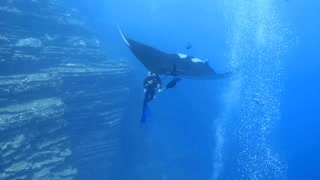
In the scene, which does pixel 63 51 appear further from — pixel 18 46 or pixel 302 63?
pixel 302 63

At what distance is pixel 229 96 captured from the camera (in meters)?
40.6

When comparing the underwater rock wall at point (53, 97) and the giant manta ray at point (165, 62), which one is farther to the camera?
the underwater rock wall at point (53, 97)

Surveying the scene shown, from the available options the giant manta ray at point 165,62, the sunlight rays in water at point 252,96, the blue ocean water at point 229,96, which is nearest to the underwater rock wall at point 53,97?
the blue ocean water at point 229,96

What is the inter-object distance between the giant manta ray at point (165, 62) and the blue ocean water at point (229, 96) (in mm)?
5815

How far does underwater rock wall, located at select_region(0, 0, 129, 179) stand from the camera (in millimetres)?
11965

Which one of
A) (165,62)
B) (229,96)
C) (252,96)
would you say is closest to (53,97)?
(165,62)

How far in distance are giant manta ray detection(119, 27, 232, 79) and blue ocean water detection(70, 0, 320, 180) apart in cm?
582

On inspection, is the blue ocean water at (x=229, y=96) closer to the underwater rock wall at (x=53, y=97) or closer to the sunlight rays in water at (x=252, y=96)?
the sunlight rays in water at (x=252, y=96)

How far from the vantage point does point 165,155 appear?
21344 mm

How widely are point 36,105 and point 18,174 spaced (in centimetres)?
314

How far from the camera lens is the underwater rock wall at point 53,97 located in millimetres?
11965

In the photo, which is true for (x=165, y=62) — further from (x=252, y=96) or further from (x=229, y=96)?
(x=252, y=96)

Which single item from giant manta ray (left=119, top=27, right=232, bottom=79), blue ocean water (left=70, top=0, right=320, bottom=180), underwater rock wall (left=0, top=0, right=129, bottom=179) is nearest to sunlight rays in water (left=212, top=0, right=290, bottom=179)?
blue ocean water (left=70, top=0, right=320, bottom=180)

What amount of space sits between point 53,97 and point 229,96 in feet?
101
